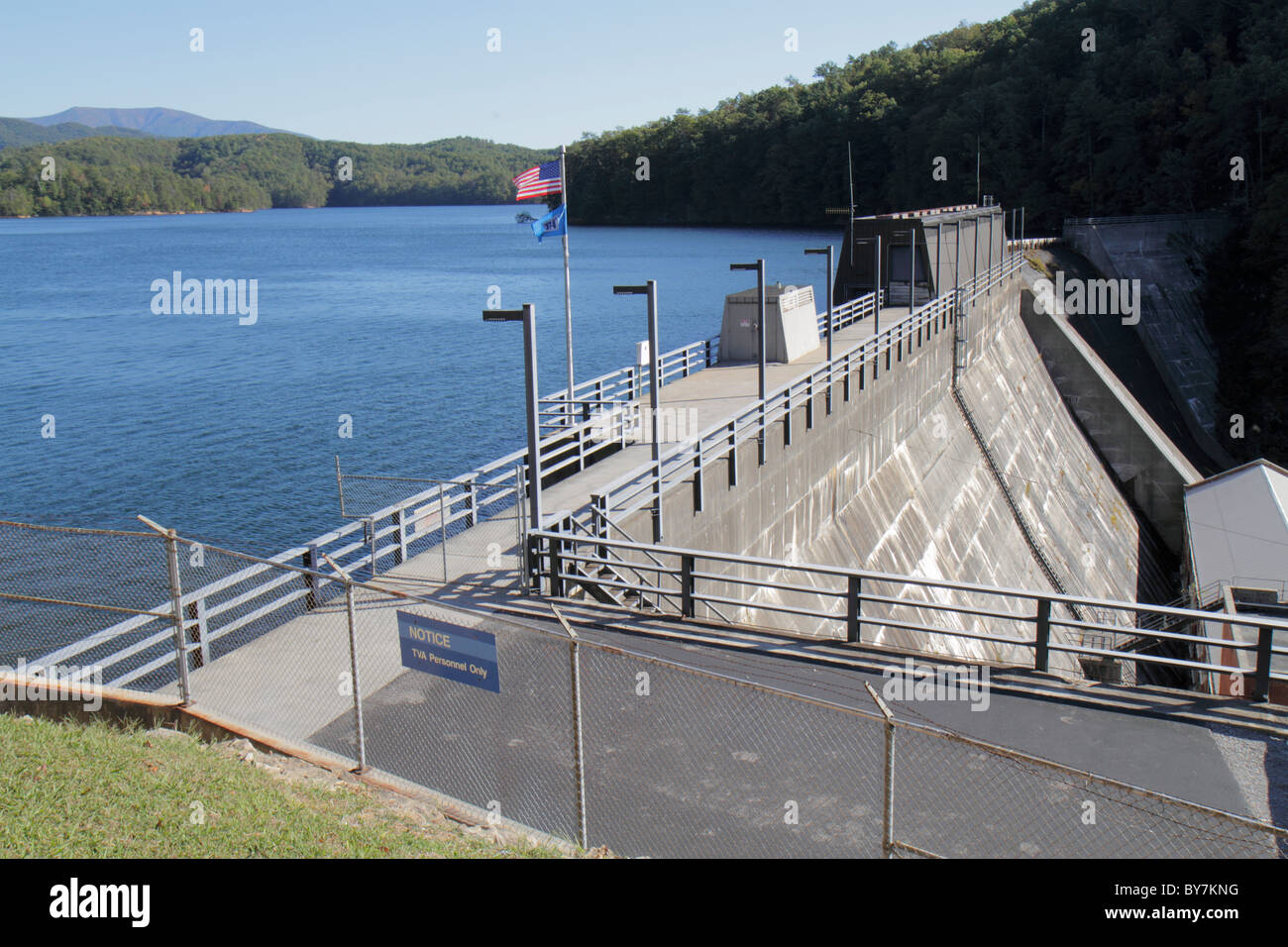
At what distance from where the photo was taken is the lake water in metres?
35.3

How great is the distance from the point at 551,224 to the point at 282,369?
38.7 m

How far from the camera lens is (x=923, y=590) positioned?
918 inches

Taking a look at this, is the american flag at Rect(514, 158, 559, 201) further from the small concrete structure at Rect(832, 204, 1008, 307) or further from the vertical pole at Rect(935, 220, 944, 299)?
the vertical pole at Rect(935, 220, 944, 299)

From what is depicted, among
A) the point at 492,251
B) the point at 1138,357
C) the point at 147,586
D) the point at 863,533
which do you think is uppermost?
the point at 492,251

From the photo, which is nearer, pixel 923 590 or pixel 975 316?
pixel 923 590

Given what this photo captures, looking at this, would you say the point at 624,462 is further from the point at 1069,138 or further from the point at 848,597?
the point at 1069,138

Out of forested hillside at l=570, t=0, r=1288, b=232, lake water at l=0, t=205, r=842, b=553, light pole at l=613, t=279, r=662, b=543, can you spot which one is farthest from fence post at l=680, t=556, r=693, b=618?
forested hillside at l=570, t=0, r=1288, b=232

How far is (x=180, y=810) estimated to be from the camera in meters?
7.21

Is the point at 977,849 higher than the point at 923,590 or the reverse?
higher

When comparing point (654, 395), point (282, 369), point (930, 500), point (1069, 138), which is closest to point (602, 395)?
point (654, 395)

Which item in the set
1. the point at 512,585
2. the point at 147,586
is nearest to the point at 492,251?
the point at 147,586

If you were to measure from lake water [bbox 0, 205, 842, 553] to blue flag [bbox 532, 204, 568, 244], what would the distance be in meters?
13.8
